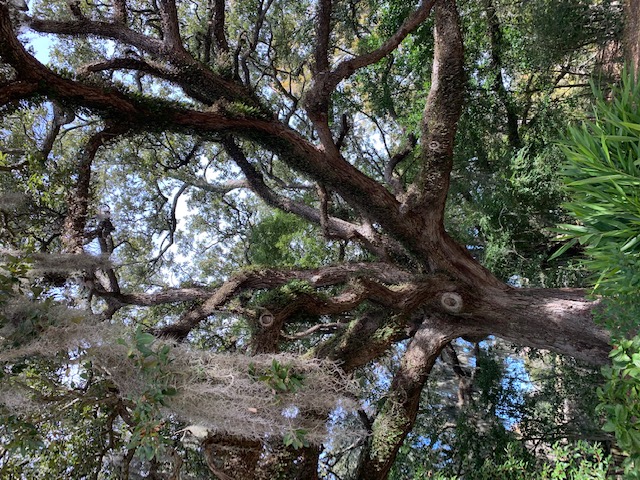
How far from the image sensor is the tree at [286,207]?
133 inches

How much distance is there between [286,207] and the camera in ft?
25.2

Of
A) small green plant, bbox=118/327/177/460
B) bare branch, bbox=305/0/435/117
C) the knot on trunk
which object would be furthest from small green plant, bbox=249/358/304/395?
bare branch, bbox=305/0/435/117

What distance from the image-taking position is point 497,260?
6762mm

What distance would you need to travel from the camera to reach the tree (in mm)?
3385

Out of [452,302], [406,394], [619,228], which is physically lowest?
[406,394]

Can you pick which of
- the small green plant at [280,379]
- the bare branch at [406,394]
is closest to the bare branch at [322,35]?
the bare branch at [406,394]

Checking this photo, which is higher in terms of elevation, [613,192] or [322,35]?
[322,35]

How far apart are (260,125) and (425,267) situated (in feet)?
9.91

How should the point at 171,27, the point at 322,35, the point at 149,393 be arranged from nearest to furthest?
the point at 149,393 < the point at 171,27 < the point at 322,35

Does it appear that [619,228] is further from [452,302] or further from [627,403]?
[452,302]

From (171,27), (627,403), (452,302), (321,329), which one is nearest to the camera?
(627,403)

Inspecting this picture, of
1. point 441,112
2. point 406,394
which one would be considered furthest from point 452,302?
point 441,112

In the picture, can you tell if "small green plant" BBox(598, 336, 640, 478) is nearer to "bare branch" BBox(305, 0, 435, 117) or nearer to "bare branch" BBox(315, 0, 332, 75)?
"bare branch" BBox(305, 0, 435, 117)

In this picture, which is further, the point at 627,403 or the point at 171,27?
the point at 171,27
